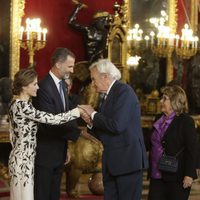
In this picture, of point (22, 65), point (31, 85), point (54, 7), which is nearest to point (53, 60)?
point (31, 85)

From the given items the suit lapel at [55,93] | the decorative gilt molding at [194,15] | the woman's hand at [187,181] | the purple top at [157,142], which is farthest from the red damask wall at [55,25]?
the woman's hand at [187,181]

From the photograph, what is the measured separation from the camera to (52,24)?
10961 mm

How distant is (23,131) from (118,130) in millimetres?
850

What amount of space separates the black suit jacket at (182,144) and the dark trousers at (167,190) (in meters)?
0.06

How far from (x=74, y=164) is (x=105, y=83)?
3378 mm

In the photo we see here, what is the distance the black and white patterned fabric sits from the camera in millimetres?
4695

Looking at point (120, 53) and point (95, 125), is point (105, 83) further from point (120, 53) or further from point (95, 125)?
point (120, 53)

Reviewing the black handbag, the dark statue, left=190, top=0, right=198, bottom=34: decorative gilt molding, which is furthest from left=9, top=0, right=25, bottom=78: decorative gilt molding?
the black handbag

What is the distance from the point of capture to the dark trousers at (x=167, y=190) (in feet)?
16.5

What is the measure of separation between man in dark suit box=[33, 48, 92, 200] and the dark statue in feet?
19.2

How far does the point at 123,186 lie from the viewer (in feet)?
15.0

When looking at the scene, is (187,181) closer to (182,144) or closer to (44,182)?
(182,144)

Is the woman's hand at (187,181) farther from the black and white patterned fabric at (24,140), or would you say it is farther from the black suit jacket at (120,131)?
the black and white patterned fabric at (24,140)

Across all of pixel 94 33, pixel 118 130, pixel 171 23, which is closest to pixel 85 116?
pixel 118 130
